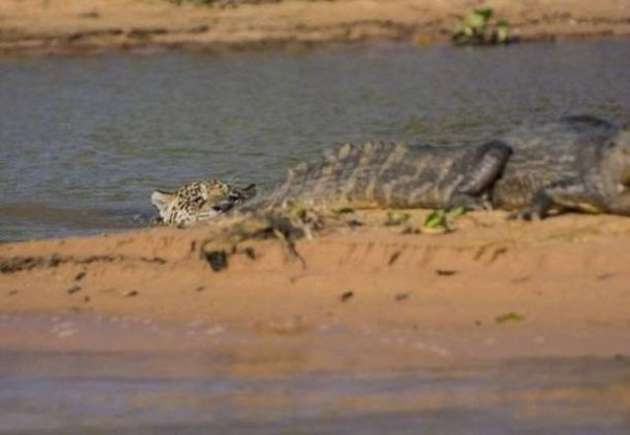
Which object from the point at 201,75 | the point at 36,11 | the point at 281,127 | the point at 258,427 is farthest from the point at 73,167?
the point at 36,11

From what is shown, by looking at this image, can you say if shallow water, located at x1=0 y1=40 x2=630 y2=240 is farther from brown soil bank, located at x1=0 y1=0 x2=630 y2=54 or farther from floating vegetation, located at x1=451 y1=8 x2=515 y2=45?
brown soil bank, located at x1=0 y1=0 x2=630 y2=54

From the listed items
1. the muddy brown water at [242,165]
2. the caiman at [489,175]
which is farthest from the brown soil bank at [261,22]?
the caiman at [489,175]

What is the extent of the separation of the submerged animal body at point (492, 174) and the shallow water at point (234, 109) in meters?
1.82

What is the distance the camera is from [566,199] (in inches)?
349

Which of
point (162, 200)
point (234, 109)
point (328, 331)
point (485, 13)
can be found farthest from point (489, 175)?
point (485, 13)

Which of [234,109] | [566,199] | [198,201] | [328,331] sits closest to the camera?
[328,331]

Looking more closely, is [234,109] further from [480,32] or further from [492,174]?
[492,174]

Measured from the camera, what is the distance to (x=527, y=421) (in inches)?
234

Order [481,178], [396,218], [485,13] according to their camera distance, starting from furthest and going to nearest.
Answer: [485,13] → [481,178] → [396,218]

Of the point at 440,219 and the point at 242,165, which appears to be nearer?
the point at 440,219

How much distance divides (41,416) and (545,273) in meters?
2.22

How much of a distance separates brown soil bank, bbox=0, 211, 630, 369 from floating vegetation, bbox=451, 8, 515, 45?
14.6m

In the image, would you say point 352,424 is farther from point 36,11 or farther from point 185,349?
point 36,11

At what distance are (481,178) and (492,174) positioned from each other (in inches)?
2.3
